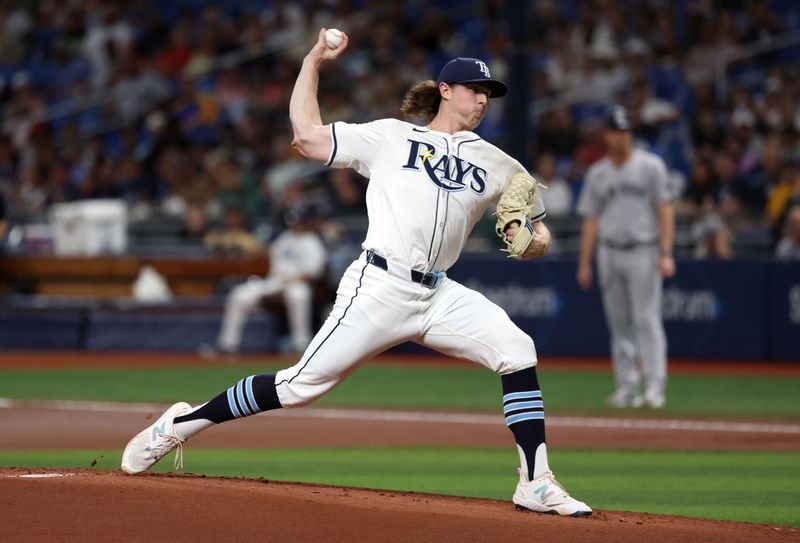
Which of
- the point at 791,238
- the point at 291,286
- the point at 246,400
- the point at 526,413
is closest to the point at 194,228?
the point at 291,286

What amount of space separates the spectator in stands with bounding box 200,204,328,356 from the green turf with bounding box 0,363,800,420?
4.22ft

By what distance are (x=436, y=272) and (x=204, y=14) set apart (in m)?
18.2

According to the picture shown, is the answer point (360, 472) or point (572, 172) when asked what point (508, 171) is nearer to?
point (360, 472)

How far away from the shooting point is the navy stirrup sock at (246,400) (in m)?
6.27

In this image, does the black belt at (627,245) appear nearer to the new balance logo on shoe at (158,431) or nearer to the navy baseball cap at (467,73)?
the navy baseball cap at (467,73)

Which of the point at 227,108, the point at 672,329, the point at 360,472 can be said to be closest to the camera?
the point at 360,472

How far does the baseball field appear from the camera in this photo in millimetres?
5559

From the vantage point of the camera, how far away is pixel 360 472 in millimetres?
7980

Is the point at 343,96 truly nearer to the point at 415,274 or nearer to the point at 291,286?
the point at 291,286

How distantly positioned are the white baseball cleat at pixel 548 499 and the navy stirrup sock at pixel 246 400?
1242mm

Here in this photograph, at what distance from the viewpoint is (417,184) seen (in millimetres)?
6176

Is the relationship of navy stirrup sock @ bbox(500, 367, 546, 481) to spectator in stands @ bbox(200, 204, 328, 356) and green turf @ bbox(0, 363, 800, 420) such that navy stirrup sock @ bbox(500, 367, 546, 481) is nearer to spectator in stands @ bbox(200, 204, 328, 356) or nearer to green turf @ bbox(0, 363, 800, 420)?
green turf @ bbox(0, 363, 800, 420)

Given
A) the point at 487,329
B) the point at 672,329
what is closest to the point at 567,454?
the point at 487,329

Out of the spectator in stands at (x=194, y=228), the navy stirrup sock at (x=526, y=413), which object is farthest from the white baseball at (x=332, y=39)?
the spectator in stands at (x=194, y=228)
